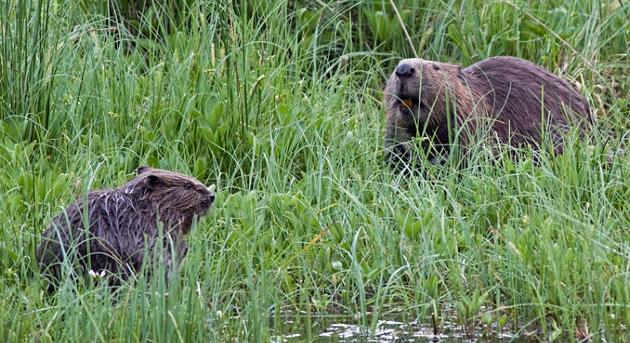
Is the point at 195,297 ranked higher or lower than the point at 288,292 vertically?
higher

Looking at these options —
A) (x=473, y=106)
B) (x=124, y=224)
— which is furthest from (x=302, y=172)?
(x=124, y=224)

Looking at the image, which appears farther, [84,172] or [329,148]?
[329,148]

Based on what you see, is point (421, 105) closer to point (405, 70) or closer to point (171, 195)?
point (405, 70)

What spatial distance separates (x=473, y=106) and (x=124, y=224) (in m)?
2.09

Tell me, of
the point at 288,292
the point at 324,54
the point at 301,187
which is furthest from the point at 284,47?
the point at 288,292

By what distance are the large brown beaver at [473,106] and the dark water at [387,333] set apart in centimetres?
130

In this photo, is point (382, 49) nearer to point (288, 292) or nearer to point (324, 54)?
point (324, 54)

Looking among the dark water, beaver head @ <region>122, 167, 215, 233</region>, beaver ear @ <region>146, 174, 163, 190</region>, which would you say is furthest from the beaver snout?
the dark water

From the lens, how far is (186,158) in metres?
5.63

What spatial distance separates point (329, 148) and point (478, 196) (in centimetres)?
74

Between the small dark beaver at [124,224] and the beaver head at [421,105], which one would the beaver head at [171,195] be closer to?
the small dark beaver at [124,224]

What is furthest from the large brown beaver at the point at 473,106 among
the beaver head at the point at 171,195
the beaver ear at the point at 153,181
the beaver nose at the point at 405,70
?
the beaver ear at the point at 153,181

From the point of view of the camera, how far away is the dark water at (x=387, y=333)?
4.20 metres

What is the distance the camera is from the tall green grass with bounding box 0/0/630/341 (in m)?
4.12
